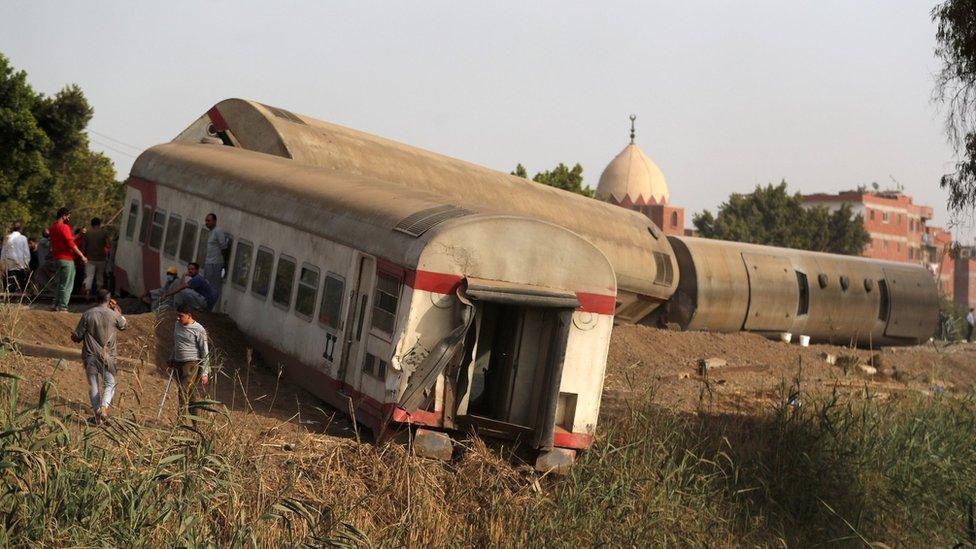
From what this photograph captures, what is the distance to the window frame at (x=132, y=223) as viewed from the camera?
20064 millimetres

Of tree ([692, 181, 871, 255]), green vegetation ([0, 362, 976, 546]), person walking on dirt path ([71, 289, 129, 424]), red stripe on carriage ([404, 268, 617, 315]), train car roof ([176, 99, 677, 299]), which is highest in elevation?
tree ([692, 181, 871, 255])

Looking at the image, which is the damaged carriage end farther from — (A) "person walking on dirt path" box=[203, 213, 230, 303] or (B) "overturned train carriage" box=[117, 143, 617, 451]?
(A) "person walking on dirt path" box=[203, 213, 230, 303]

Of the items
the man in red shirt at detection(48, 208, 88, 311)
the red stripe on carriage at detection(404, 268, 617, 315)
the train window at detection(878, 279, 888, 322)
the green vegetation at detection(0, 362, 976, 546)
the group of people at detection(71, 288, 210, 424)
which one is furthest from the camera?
the train window at detection(878, 279, 888, 322)

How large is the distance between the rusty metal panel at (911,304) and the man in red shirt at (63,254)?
20979 mm

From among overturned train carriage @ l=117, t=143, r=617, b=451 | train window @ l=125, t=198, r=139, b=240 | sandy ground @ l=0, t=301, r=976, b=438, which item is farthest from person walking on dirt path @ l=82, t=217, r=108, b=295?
overturned train carriage @ l=117, t=143, r=617, b=451

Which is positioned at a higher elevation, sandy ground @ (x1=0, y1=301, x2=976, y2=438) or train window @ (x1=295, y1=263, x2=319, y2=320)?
train window @ (x1=295, y1=263, x2=319, y2=320)

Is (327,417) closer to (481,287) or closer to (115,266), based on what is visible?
(481,287)

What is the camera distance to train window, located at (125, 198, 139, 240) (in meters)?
20.1

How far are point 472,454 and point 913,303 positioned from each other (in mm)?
22421

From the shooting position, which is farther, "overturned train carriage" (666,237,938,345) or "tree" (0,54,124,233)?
"tree" (0,54,124,233)

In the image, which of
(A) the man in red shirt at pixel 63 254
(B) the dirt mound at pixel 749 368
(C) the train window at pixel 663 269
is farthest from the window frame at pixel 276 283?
(C) the train window at pixel 663 269

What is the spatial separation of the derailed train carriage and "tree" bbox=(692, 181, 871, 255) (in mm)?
55061

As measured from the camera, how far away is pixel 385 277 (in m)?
12.8

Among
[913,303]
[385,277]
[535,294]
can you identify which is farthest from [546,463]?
[913,303]
